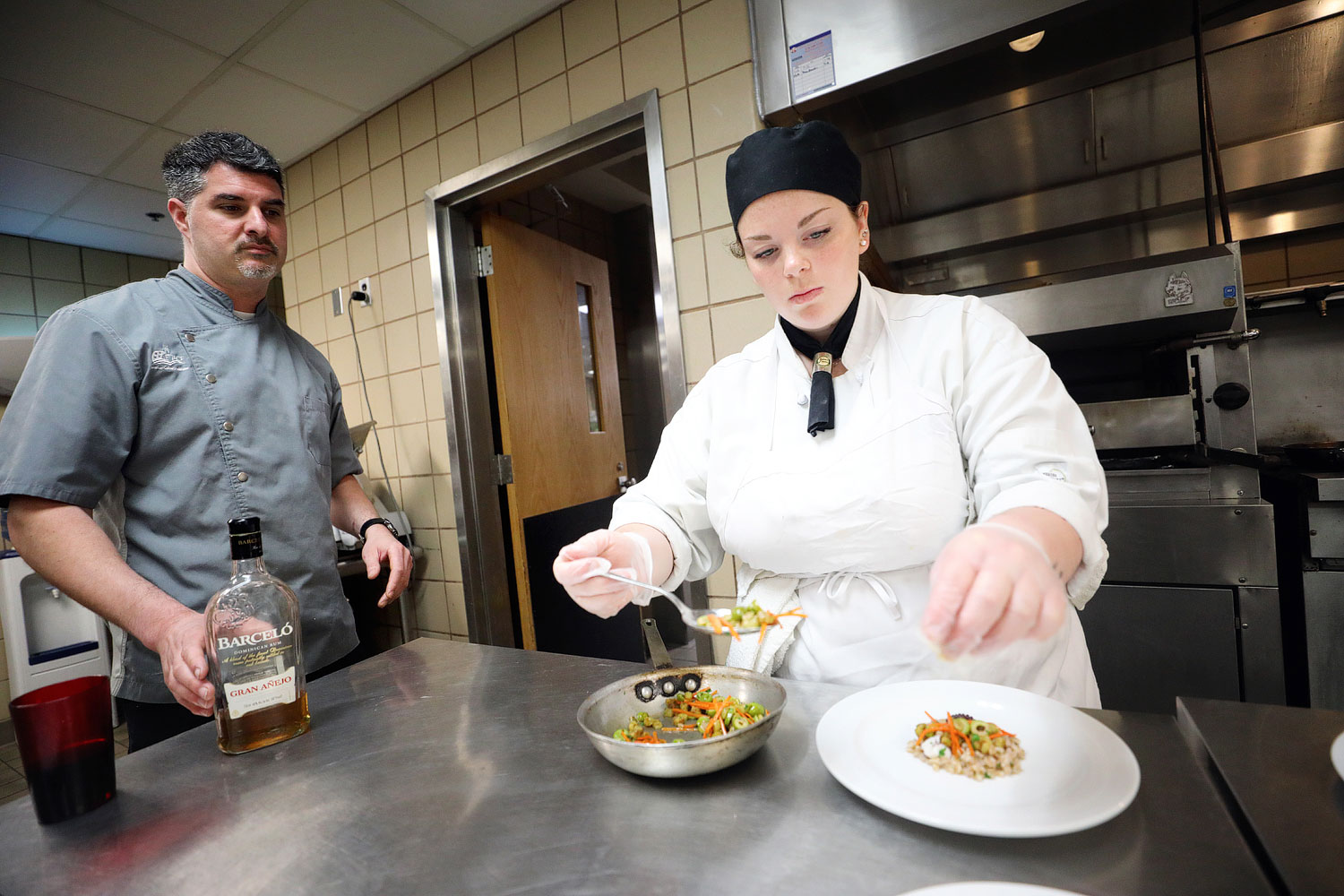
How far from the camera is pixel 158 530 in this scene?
51.4 inches

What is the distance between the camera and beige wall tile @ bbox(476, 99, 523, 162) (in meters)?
2.63

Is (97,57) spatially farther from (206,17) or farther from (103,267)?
(103,267)

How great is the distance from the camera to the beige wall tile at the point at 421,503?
3.09m

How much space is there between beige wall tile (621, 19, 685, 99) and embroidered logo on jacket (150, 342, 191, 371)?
1741 millimetres

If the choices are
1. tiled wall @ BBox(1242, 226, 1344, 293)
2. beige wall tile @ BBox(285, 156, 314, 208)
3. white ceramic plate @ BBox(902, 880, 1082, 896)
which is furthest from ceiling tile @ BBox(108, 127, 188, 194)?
tiled wall @ BBox(1242, 226, 1344, 293)

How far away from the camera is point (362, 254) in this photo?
10.5ft

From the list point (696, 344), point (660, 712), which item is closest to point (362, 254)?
point (696, 344)

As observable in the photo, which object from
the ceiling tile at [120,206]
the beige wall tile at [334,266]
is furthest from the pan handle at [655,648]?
the ceiling tile at [120,206]

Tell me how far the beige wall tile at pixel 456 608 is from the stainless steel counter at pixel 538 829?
82.5 inches

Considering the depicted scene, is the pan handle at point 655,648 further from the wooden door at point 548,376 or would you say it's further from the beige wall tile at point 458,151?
the beige wall tile at point 458,151

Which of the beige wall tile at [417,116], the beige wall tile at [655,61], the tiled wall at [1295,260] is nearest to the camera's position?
the beige wall tile at [655,61]

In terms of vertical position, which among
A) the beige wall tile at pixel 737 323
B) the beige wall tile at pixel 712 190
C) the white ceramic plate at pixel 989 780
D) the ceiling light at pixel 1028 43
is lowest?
the white ceramic plate at pixel 989 780

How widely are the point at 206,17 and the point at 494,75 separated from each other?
3.35 ft

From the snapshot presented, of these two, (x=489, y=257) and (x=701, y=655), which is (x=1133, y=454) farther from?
(x=489, y=257)
